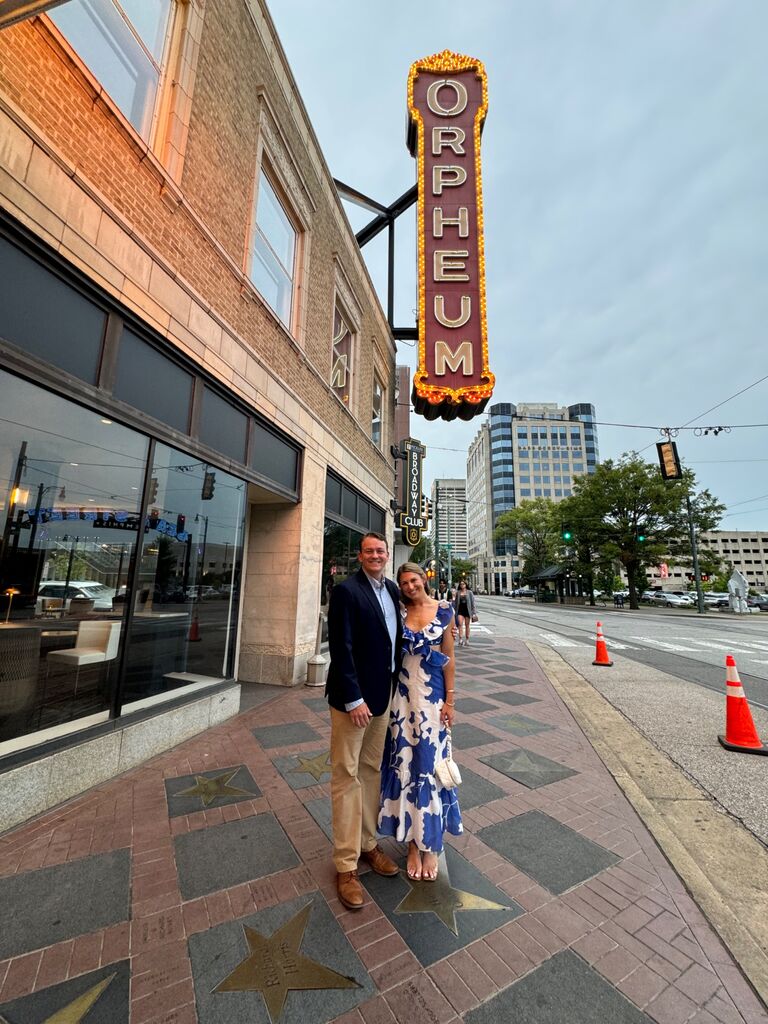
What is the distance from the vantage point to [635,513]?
40.3 m

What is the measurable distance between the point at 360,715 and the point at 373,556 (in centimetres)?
90

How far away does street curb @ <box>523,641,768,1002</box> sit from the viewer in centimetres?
218

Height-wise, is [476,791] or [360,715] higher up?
[360,715]

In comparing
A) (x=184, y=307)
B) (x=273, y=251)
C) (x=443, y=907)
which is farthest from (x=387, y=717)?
(x=273, y=251)

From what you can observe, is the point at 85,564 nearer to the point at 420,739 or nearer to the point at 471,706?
the point at 420,739

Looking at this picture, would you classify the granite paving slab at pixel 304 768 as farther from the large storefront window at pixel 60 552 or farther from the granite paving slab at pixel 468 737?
the large storefront window at pixel 60 552

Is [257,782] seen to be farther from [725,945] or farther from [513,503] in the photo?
[513,503]

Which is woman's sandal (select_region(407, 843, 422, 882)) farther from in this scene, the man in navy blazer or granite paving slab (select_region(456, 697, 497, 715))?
granite paving slab (select_region(456, 697, 497, 715))

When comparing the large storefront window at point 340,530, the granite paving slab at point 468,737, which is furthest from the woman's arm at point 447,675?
the large storefront window at point 340,530

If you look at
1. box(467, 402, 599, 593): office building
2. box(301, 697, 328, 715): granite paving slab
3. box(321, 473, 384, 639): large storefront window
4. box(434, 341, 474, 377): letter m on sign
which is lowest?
box(301, 697, 328, 715): granite paving slab

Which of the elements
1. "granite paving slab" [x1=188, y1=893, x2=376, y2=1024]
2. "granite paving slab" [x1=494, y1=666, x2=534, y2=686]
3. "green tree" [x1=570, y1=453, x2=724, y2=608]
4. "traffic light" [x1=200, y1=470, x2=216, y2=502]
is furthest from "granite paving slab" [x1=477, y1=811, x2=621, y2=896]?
"green tree" [x1=570, y1=453, x2=724, y2=608]

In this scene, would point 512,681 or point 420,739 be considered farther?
point 512,681

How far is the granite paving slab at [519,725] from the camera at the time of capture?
5168 millimetres

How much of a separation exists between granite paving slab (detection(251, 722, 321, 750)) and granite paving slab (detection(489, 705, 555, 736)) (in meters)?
2.25
